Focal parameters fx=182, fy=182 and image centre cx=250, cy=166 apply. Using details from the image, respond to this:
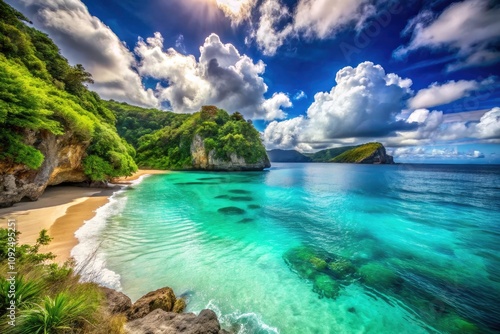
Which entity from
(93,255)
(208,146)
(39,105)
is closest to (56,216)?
(39,105)

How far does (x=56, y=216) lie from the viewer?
11383 millimetres

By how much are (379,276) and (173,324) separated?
7928mm

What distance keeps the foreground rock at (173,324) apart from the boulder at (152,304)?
0.54m

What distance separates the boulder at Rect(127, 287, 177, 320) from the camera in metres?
4.62

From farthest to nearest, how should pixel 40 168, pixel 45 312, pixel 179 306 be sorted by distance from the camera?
1. pixel 40 168
2. pixel 179 306
3. pixel 45 312

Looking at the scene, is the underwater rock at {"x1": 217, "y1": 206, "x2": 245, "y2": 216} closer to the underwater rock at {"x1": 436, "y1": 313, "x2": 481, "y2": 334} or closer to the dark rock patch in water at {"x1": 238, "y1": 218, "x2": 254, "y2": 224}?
the dark rock patch in water at {"x1": 238, "y1": 218, "x2": 254, "y2": 224}

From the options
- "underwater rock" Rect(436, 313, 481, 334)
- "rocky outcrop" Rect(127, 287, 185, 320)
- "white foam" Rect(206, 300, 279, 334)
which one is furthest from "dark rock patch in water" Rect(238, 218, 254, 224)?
"underwater rock" Rect(436, 313, 481, 334)

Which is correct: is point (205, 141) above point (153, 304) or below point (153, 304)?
above

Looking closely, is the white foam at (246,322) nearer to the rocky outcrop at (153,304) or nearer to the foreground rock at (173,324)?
the foreground rock at (173,324)

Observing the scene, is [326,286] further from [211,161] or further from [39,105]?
[211,161]

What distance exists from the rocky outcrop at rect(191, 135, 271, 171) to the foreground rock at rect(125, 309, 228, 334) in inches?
2107

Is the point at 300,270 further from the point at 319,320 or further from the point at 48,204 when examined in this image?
the point at 48,204

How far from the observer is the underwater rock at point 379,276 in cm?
706

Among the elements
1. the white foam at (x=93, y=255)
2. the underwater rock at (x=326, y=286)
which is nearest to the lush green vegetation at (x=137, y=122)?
the white foam at (x=93, y=255)
